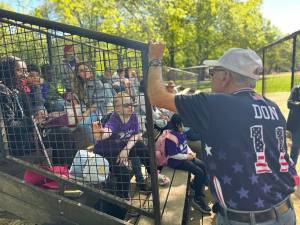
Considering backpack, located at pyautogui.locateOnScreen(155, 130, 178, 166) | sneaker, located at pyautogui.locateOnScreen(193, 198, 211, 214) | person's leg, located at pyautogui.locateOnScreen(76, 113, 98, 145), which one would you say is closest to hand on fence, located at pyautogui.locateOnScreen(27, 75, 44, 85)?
person's leg, located at pyautogui.locateOnScreen(76, 113, 98, 145)

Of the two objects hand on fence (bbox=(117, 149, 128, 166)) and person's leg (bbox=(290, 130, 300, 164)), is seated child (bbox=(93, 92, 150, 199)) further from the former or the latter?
person's leg (bbox=(290, 130, 300, 164))

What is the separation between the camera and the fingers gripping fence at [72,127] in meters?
3.35

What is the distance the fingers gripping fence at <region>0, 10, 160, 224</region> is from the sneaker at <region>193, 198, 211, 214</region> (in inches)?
45.7

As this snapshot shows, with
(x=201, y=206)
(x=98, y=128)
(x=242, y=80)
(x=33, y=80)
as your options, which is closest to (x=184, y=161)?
(x=201, y=206)

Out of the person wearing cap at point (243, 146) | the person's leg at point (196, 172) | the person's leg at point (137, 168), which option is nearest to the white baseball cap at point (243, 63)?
the person wearing cap at point (243, 146)

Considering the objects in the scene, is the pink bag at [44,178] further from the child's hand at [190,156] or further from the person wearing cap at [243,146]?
the child's hand at [190,156]

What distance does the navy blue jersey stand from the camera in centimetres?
216

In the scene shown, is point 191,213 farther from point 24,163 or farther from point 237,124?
point 237,124

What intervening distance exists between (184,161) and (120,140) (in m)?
1.35

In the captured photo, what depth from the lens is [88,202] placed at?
376cm

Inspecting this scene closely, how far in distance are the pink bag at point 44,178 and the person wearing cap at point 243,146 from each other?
65.1 inches

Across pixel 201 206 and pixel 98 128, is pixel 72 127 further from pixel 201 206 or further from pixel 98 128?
pixel 201 206

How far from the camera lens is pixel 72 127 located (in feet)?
12.5

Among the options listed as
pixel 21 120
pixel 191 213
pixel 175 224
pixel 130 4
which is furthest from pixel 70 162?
pixel 130 4
